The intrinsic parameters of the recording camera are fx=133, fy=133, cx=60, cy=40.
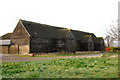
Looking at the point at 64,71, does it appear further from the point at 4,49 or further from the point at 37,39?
the point at 4,49

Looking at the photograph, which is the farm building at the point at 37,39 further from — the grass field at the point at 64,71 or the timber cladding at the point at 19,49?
the grass field at the point at 64,71

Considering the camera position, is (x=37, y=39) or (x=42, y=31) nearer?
(x=37, y=39)

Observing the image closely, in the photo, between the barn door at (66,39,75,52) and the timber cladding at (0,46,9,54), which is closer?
the timber cladding at (0,46,9,54)

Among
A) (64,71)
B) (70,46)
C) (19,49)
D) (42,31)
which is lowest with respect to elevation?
(64,71)

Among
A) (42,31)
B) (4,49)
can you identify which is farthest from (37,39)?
(4,49)

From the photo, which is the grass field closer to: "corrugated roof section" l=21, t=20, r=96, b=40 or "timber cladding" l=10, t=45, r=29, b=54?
"timber cladding" l=10, t=45, r=29, b=54

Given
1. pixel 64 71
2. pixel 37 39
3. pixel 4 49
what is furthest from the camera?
pixel 4 49

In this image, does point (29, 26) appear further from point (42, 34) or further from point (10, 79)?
point (10, 79)

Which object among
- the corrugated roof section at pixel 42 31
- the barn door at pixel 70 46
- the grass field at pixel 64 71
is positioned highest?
the corrugated roof section at pixel 42 31

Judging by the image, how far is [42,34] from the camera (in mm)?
40062

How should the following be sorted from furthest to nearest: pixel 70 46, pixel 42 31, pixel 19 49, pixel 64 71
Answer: pixel 70 46 < pixel 42 31 < pixel 19 49 < pixel 64 71

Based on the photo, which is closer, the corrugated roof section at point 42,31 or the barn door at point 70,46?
the corrugated roof section at point 42,31

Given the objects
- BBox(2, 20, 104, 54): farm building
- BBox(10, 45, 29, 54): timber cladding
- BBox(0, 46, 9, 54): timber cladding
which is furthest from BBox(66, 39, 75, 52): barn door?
BBox(0, 46, 9, 54): timber cladding

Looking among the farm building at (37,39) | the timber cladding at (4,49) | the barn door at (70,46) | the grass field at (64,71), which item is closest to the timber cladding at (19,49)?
the farm building at (37,39)
